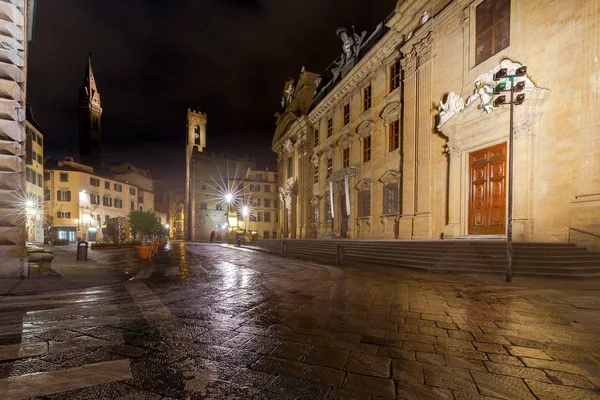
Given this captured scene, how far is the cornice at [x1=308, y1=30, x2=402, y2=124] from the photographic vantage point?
19.8 m

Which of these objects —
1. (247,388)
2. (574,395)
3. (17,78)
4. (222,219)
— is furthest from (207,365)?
(222,219)

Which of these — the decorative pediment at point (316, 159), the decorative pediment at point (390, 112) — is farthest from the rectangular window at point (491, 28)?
the decorative pediment at point (316, 159)

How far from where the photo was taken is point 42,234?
1539 inches

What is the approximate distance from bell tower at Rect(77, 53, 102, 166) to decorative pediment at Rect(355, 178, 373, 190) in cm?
6175

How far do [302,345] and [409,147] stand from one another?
16068 mm

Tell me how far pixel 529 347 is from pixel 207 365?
363cm

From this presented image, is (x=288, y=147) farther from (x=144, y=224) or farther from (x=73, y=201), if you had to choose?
(x=73, y=201)

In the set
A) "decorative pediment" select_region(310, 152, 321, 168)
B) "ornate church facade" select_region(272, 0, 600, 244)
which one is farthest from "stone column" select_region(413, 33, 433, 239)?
"decorative pediment" select_region(310, 152, 321, 168)

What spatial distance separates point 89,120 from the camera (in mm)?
65188

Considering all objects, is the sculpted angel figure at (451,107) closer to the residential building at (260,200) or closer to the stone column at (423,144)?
the stone column at (423,144)

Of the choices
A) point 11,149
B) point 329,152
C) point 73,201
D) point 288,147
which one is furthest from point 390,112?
point 73,201

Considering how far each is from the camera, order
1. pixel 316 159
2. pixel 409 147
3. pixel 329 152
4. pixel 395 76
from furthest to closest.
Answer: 1. pixel 316 159
2. pixel 329 152
3. pixel 395 76
4. pixel 409 147

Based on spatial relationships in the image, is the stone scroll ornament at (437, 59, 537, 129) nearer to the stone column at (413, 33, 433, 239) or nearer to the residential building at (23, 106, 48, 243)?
the stone column at (413, 33, 433, 239)

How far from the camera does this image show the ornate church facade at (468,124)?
10.4 metres
